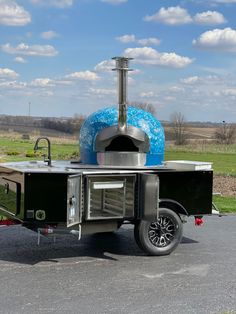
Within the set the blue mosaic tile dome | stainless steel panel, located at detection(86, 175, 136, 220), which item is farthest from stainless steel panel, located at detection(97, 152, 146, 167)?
stainless steel panel, located at detection(86, 175, 136, 220)

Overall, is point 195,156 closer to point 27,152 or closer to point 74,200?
point 27,152

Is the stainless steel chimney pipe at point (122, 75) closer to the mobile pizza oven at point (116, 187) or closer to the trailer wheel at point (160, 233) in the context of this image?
the mobile pizza oven at point (116, 187)

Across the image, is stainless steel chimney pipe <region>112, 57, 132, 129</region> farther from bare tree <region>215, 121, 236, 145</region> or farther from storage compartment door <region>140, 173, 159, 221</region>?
bare tree <region>215, 121, 236, 145</region>

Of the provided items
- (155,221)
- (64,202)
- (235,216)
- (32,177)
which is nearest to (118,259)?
(155,221)

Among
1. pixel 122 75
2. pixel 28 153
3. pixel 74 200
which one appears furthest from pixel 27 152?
pixel 74 200

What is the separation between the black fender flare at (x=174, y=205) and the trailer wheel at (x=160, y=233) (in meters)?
0.11

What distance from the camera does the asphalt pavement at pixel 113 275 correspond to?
230 inches

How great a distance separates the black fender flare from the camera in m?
8.36

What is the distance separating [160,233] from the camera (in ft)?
27.4

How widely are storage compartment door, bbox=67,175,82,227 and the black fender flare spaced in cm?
141

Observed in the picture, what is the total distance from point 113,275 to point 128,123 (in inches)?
98.3

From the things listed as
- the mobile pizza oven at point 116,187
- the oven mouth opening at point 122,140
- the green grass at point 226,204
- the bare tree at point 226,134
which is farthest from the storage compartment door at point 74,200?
the bare tree at point 226,134

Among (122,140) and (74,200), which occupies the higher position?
(122,140)

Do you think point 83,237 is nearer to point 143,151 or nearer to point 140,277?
point 143,151
